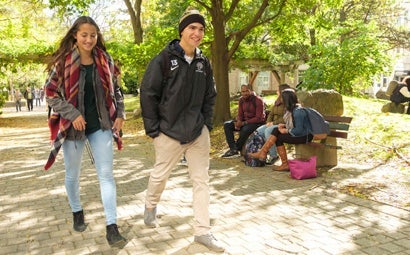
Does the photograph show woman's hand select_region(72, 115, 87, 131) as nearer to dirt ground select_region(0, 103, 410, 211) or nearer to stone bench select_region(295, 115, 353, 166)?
dirt ground select_region(0, 103, 410, 211)

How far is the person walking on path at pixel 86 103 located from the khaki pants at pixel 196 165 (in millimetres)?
469

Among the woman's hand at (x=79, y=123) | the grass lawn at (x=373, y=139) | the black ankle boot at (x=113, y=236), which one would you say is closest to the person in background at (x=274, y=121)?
the grass lawn at (x=373, y=139)

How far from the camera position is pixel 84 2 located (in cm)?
1234

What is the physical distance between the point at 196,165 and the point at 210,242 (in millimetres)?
698

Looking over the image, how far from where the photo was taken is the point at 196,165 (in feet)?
12.7

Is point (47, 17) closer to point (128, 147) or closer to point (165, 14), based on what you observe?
point (165, 14)

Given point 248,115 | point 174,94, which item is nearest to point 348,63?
point 248,115

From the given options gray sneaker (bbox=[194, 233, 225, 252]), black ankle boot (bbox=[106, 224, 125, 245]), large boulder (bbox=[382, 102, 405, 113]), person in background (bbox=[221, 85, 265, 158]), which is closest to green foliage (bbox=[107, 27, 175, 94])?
person in background (bbox=[221, 85, 265, 158])

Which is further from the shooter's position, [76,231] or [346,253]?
[76,231]

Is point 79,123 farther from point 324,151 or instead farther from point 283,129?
point 324,151

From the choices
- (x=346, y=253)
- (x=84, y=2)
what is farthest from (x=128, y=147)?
(x=346, y=253)

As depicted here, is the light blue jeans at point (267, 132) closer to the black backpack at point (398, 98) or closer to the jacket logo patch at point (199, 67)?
the jacket logo patch at point (199, 67)

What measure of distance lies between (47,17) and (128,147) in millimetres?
22264

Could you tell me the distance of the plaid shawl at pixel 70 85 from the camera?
3.91 meters
